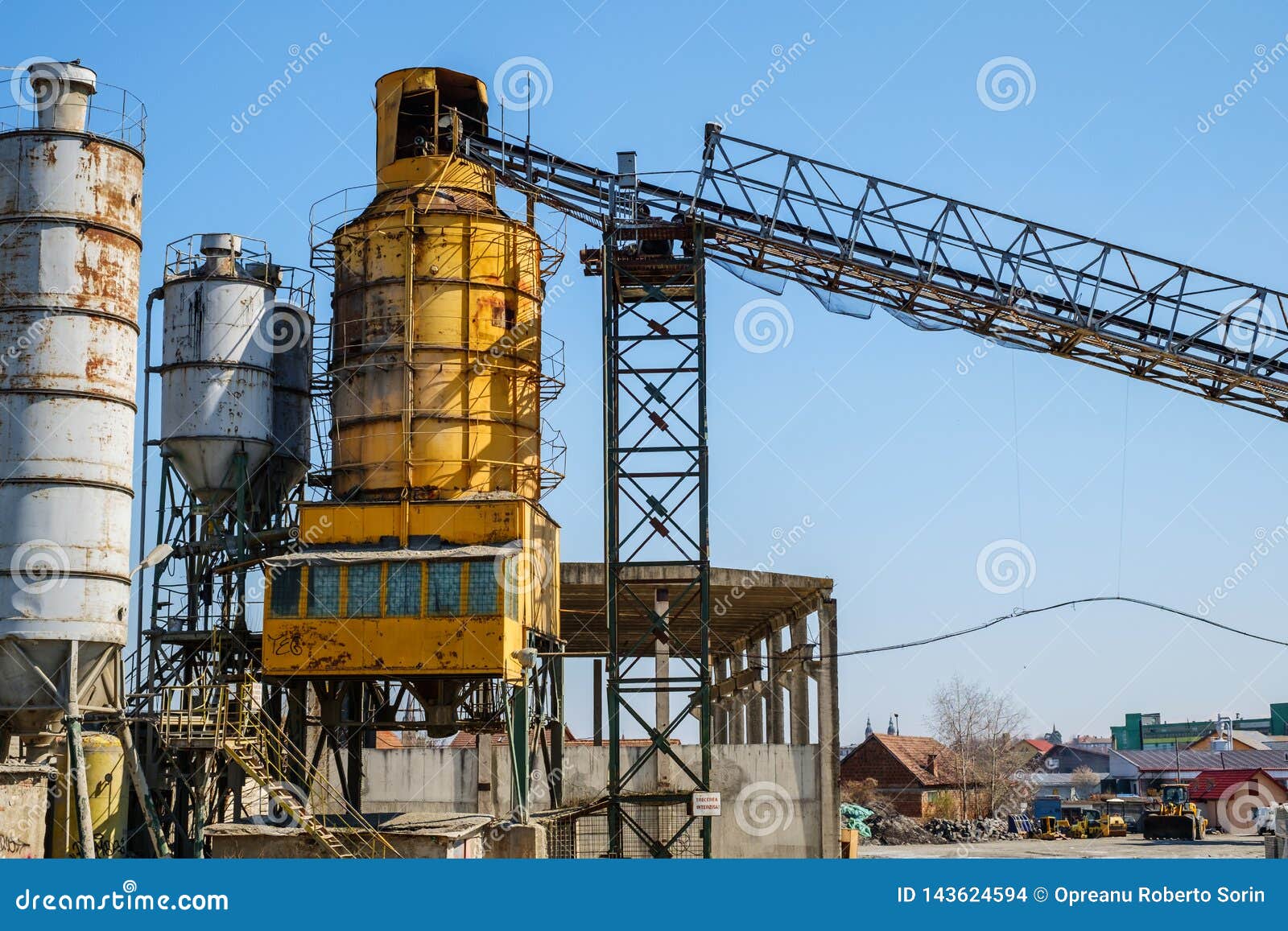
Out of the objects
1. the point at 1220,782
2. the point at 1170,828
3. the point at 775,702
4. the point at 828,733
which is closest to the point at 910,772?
the point at 1220,782

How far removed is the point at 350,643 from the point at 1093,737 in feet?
564

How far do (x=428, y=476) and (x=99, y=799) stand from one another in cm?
816

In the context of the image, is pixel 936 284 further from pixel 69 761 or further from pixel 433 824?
pixel 69 761

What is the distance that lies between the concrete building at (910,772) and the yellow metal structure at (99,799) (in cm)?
4429

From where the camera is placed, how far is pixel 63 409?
84.3 ft

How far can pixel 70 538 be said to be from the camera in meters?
25.5

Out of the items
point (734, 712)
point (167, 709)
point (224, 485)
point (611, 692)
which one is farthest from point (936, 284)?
point (734, 712)

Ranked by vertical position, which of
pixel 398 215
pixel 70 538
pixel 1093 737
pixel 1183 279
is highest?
pixel 398 215

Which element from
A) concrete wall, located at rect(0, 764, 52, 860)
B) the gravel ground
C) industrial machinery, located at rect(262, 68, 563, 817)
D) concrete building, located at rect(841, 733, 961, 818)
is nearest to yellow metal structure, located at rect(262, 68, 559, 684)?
industrial machinery, located at rect(262, 68, 563, 817)

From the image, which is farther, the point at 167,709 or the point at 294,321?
the point at 294,321

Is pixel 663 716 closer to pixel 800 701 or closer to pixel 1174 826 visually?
pixel 800 701

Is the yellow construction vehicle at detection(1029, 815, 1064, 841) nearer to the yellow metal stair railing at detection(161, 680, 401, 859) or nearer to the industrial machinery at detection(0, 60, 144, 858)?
the yellow metal stair railing at detection(161, 680, 401, 859)

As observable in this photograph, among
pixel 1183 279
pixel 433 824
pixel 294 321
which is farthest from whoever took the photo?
pixel 294 321

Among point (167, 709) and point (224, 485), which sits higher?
point (224, 485)
